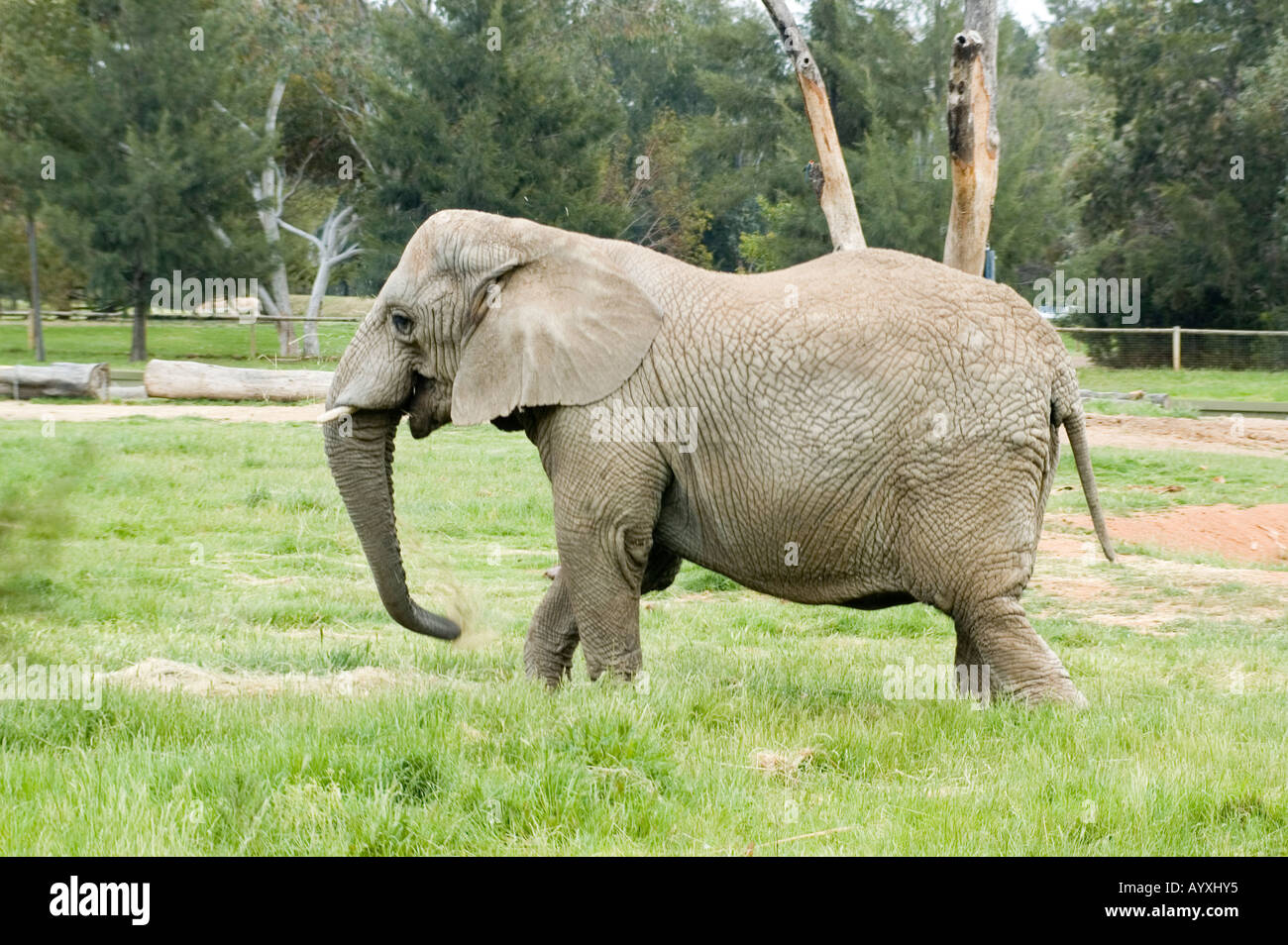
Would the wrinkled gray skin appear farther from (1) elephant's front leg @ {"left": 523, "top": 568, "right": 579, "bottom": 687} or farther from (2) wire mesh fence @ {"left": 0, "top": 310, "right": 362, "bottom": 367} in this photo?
(2) wire mesh fence @ {"left": 0, "top": 310, "right": 362, "bottom": 367}

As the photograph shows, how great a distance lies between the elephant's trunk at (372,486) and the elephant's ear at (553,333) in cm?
50

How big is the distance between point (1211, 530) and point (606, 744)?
1198cm

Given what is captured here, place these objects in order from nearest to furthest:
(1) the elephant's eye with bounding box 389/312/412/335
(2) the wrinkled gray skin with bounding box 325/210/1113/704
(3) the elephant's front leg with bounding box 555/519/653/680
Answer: (2) the wrinkled gray skin with bounding box 325/210/1113/704 < (3) the elephant's front leg with bounding box 555/519/653/680 < (1) the elephant's eye with bounding box 389/312/412/335

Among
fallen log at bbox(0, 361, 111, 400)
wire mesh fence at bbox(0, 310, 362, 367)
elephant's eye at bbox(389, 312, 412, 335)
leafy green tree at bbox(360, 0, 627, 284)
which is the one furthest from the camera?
leafy green tree at bbox(360, 0, 627, 284)

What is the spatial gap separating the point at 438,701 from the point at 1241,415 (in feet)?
84.1

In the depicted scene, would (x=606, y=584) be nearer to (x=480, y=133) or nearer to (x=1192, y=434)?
(x=1192, y=434)

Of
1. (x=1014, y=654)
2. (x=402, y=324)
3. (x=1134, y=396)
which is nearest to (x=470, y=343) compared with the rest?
(x=402, y=324)

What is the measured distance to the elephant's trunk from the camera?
7523 mm

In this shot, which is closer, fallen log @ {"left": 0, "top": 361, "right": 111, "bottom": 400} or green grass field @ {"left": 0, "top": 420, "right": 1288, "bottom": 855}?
green grass field @ {"left": 0, "top": 420, "right": 1288, "bottom": 855}

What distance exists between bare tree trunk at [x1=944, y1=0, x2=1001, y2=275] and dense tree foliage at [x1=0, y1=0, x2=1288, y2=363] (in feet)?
69.7

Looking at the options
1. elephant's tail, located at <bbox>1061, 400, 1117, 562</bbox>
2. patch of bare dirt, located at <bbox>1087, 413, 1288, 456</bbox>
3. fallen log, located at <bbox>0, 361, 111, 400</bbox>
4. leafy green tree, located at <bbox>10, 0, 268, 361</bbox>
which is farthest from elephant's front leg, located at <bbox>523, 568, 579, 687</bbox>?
leafy green tree, located at <bbox>10, 0, 268, 361</bbox>

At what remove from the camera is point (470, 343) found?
7340 mm

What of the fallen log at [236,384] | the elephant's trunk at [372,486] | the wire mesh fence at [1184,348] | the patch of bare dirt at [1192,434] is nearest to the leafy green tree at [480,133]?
the fallen log at [236,384]

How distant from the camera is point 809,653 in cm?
915
